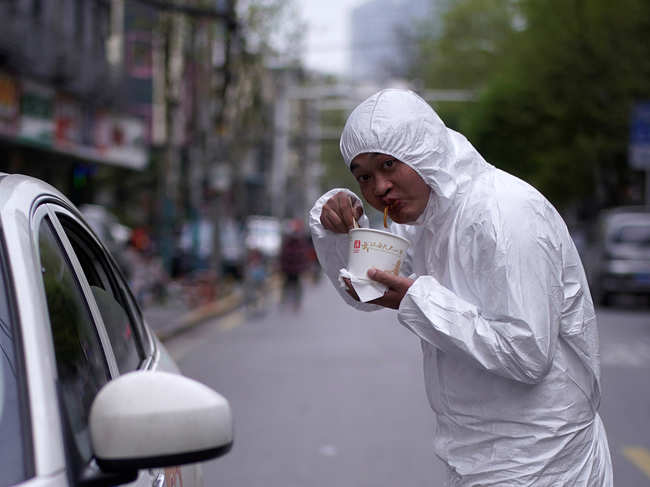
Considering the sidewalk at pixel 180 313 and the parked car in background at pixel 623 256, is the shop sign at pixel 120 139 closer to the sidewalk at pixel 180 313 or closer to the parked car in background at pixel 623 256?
the sidewalk at pixel 180 313

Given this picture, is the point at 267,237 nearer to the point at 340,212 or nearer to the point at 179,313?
the point at 179,313

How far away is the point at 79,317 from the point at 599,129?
30.7 meters

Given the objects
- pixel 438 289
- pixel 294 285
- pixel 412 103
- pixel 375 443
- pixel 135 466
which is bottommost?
pixel 294 285

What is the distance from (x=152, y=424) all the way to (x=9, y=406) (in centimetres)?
30

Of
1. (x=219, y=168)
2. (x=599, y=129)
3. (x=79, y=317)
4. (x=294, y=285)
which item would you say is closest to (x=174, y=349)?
(x=294, y=285)

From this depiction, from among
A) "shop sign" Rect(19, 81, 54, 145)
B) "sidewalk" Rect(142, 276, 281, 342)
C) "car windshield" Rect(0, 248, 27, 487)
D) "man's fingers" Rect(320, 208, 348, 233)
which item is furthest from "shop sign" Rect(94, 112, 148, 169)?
"car windshield" Rect(0, 248, 27, 487)

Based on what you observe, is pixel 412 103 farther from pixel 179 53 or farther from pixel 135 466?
pixel 179 53

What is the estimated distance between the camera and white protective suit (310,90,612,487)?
248 cm

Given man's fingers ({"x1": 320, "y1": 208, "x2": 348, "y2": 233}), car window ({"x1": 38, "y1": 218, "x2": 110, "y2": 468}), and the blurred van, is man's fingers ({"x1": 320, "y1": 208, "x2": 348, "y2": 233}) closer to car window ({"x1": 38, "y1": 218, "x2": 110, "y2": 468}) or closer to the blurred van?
car window ({"x1": 38, "y1": 218, "x2": 110, "y2": 468})

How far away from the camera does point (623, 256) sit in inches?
811

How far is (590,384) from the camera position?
267cm

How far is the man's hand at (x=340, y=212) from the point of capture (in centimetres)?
294

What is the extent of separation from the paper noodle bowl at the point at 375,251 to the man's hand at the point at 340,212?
0.23 m

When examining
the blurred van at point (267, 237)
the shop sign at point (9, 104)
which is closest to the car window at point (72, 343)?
the shop sign at point (9, 104)
